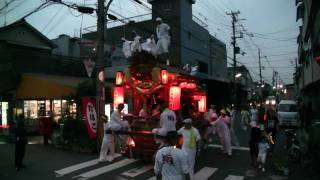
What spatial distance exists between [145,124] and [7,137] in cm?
991

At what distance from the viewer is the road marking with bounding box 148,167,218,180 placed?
11180mm

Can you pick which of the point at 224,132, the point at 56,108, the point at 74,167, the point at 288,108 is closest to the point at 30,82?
the point at 56,108

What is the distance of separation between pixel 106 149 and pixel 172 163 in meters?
8.19

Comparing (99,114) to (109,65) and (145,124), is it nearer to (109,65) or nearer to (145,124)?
(145,124)

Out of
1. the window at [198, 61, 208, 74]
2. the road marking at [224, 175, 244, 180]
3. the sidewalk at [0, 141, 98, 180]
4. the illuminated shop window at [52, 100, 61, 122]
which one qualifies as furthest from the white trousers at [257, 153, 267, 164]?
the window at [198, 61, 208, 74]

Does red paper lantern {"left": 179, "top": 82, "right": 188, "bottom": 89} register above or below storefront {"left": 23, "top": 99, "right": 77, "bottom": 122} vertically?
above

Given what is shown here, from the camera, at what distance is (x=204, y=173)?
38.5 ft

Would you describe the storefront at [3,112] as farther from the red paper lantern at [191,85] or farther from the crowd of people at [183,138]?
the red paper lantern at [191,85]

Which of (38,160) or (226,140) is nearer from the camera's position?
(38,160)

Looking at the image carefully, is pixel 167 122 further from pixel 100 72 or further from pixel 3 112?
pixel 3 112

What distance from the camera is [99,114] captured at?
1546 centimetres

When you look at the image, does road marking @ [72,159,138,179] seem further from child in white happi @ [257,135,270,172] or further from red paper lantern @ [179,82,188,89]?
child in white happi @ [257,135,270,172]

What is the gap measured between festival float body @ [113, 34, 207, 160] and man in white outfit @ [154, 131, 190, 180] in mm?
6721

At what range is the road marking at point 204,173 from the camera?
11.2m
